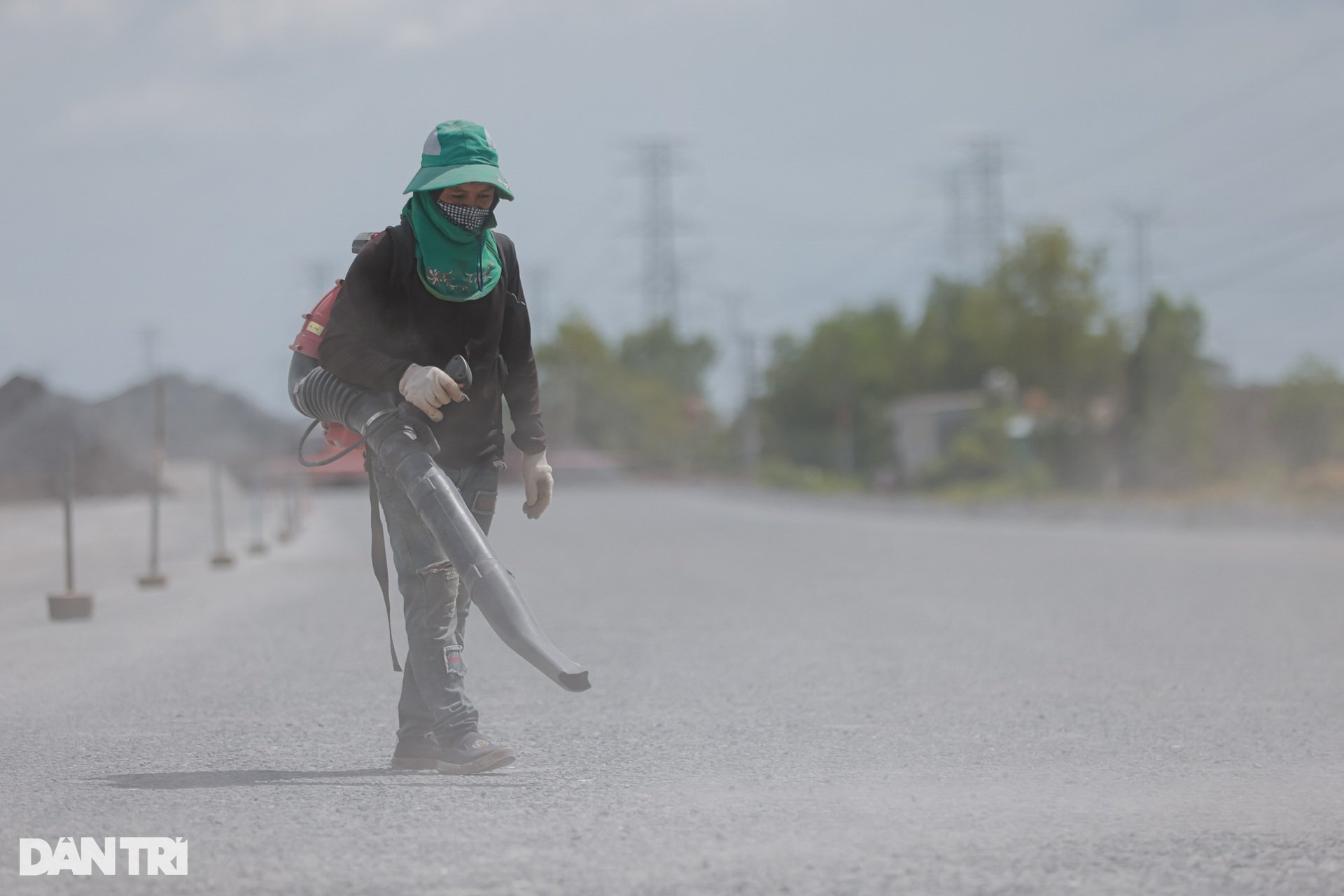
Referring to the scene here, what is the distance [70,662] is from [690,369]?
5538 inches

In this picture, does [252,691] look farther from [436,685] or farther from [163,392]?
[163,392]

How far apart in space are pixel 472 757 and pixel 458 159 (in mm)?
1801

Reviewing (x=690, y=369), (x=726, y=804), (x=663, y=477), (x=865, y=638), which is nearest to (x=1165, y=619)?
(x=865, y=638)

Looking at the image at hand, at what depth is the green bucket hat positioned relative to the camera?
4754mm

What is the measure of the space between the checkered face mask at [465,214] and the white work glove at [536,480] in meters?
0.80

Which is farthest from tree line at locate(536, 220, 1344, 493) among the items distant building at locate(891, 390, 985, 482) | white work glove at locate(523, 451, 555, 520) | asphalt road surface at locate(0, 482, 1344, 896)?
white work glove at locate(523, 451, 555, 520)

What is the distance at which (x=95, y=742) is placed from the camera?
5762 mm

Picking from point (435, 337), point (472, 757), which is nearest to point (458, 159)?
point (435, 337)

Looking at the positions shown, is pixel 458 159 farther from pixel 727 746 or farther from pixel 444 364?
pixel 727 746

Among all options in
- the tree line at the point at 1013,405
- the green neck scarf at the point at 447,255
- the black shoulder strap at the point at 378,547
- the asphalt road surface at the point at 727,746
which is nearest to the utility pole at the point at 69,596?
the asphalt road surface at the point at 727,746

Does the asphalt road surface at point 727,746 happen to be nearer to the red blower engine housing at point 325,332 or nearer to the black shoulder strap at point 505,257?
the red blower engine housing at point 325,332

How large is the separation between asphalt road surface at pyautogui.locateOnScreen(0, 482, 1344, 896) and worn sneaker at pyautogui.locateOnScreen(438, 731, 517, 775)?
87 mm

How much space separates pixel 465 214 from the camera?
4.83m

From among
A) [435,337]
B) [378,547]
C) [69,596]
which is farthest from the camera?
[69,596]
